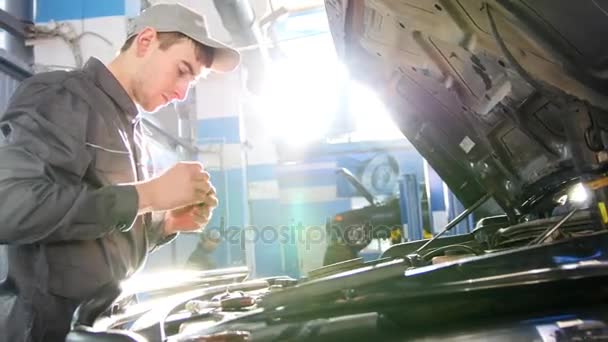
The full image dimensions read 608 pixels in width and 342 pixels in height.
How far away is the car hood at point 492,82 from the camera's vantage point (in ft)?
3.48

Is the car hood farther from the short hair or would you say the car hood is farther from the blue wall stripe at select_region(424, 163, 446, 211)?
the blue wall stripe at select_region(424, 163, 446, 211)

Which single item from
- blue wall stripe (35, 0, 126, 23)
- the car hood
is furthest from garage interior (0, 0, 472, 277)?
the car hood

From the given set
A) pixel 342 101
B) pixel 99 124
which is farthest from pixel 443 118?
pixel 342 101

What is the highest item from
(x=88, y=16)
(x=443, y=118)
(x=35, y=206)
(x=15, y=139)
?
(x=88, y=16)

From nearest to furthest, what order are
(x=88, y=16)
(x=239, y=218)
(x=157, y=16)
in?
(x=157, y=16)
(x=88, y=16)
(x=239, y=218)

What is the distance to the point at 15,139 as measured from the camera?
0.95 m

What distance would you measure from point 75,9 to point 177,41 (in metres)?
3.53

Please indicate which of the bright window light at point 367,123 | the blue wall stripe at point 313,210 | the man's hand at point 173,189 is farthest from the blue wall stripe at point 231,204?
the man's hand at point 173,189

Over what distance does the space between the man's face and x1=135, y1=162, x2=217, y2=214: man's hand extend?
0.30 meters

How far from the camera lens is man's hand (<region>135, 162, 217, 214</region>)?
981 mm

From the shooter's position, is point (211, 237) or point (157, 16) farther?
point (211, 237)

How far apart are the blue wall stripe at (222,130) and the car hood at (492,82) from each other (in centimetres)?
374

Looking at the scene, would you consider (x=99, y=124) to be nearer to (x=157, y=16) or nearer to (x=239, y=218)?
(x=157, y=16)

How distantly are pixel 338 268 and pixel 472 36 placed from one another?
79 centimetres
